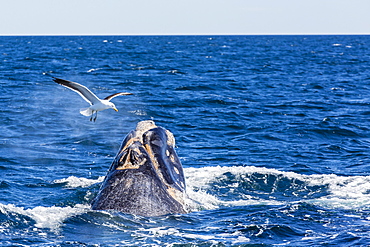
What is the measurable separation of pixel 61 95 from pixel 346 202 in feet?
77.1

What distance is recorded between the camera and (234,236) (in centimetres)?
885

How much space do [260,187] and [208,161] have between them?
10.4ft

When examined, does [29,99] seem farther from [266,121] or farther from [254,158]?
[254,158]

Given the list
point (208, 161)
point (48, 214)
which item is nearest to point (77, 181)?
point (208, 161)

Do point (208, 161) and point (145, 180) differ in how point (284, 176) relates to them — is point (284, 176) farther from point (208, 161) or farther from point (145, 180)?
point (145, 180)

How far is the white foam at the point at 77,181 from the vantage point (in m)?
13.9

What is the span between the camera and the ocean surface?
884 cm

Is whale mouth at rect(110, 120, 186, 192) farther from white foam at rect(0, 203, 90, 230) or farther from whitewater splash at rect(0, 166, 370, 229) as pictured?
white foam at rect(0, 203, 90, 230)

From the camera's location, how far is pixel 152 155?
991 centimetres

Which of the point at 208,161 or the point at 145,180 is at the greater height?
the point at 208,161

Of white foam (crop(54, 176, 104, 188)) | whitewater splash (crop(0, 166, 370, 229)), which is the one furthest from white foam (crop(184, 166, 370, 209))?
white foam (crop(54, 176, 104, 188))

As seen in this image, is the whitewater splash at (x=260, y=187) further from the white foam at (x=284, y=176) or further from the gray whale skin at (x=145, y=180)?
the gray whale skin at (x=145, y=180)

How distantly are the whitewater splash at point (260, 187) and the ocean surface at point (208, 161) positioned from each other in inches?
1.2

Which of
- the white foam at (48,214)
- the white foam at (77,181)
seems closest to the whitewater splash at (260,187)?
the white foam at (77,181)
